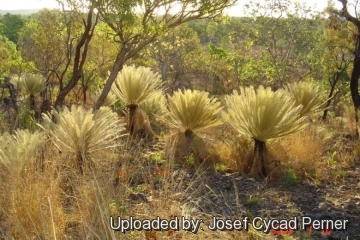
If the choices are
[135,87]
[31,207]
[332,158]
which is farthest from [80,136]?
[332,158]

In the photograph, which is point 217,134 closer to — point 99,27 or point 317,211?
point 317,211

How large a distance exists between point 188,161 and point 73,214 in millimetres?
2588

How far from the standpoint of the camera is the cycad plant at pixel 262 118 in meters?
5.13

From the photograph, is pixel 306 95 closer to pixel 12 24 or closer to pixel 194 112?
pixel 194 112

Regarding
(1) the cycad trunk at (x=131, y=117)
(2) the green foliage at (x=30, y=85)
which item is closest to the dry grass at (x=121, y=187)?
(1) the cycad trunk at (x=131, y=117)

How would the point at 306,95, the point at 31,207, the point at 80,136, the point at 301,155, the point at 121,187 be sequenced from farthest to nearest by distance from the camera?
the point at 306,95
the point at 301,155
the point at 80,136
the point at 121,187
the point at 31,207

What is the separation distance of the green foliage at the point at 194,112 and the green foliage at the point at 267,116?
93 cm

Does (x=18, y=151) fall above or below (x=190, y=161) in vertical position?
above

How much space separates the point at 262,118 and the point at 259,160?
56 cm

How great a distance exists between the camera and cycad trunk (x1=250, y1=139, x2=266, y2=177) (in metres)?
5.31

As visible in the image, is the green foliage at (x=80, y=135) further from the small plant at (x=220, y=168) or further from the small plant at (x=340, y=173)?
the small plant at (x=340, y=173)

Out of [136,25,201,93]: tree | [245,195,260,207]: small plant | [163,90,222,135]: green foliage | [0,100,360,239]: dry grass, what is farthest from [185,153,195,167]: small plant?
[136,25,201,93]: tree

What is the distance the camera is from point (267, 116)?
5.14 meters

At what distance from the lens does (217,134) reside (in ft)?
21.3
